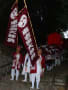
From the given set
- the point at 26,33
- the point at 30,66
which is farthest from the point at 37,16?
the point at 26,33

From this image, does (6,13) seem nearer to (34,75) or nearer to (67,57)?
(34,75)

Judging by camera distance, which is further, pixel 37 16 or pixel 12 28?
pixel 37 16

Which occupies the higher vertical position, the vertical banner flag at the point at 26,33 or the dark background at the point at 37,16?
the dark background at the point at 37,16

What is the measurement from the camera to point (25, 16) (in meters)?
7.64

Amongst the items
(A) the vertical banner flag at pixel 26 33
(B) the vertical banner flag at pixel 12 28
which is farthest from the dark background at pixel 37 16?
(A) the vertical banner flag at pixel 26 33

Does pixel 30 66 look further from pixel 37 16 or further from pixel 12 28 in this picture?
pixel 37 16

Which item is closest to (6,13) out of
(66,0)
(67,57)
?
(67,57)

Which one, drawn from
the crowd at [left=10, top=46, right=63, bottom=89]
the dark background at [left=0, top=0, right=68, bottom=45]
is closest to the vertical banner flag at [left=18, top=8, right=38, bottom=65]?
the crowd at [left=10, top=46, right=63, bottom=89]

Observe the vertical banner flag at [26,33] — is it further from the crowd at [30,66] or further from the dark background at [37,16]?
→ the dark background at [37,16]

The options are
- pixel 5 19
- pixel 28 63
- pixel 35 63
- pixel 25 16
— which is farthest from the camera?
pixel 5 19

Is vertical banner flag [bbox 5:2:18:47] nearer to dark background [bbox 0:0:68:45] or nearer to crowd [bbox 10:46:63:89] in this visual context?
crowd [bbox 10:46:63:89]

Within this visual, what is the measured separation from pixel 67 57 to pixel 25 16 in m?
12.8

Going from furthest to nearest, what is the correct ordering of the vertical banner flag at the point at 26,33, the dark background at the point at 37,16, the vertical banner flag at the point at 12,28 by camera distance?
the dark background at the point at 37,16, the vertical banner flag at the point at 12,28, the vertical banner flag at the point at 26,33

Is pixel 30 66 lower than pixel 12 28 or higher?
lower
